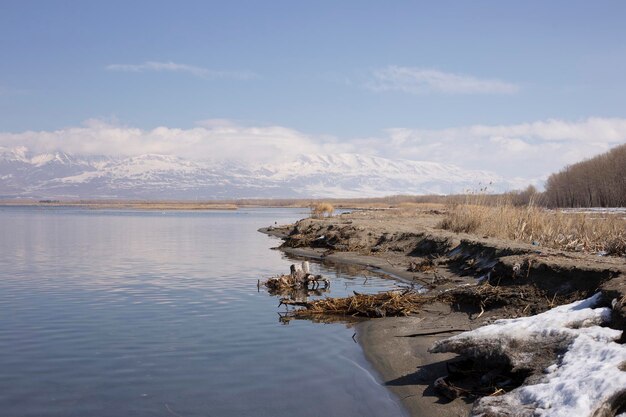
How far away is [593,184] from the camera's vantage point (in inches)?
1607

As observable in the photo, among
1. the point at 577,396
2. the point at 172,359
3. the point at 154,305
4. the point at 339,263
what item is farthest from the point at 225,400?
the point at 339,263

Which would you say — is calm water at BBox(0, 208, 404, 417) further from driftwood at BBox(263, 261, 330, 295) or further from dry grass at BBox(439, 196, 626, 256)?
dry grass at BBox(439, 196, 626, 256)

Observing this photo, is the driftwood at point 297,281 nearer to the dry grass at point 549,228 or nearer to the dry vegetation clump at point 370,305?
the dry vegetation clump at point 370,305

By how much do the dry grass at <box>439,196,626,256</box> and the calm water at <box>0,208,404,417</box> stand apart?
15.0ft

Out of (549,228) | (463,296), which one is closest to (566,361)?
(463,296)

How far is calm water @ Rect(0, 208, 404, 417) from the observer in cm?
704

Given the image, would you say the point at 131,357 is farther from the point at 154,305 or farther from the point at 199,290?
the point at 199,290

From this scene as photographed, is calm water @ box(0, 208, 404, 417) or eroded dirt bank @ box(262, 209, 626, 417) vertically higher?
eroded dirt bank @ box(262, 209, 626, 417)

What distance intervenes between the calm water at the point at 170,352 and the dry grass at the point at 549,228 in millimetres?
4576

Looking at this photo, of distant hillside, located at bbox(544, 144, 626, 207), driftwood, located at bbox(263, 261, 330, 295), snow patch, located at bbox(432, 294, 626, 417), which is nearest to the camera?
snow patch, located at bbox(432, 294, 626, 417)

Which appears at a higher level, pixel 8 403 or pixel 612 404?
pixel 612 404

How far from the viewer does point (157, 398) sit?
7172 mm

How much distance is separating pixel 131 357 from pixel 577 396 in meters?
6.00

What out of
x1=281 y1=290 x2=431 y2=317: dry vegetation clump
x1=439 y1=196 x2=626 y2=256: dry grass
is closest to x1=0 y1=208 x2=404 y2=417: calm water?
x1=281 y1=290 x2=431 y2=317: dry vegetation clump
